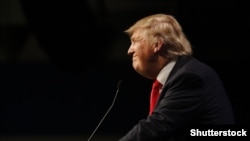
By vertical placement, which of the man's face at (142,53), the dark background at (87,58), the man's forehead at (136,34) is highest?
the man's forehead at (136,34)

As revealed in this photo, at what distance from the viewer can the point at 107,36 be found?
9.30 ft

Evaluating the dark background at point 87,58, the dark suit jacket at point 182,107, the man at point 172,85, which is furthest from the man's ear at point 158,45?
the dark background at point 87,58

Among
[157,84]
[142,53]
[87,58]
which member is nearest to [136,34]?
[142,53]

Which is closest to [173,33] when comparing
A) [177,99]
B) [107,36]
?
[177,99]

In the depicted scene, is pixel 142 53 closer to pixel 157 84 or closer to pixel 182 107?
pixel 157 84

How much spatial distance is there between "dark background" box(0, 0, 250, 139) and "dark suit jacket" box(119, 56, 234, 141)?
48.7 inches

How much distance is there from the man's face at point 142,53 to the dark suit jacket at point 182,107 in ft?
0.41

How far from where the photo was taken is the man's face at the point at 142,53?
171 cm

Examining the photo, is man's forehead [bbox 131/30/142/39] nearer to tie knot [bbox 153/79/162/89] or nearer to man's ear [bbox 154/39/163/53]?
man's ear [bbox 154/39/163/53]

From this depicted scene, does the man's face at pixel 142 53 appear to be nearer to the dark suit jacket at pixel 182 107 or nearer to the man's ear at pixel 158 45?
the man's ear at pixel 158 45

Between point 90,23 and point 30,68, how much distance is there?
19.3 inches

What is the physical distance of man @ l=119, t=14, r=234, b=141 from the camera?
1543mm

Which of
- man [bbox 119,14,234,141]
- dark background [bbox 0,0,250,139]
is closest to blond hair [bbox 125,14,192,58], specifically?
man [bbox 119,14,234,141]

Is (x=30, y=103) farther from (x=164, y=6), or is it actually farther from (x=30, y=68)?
(x=164, y=6)
